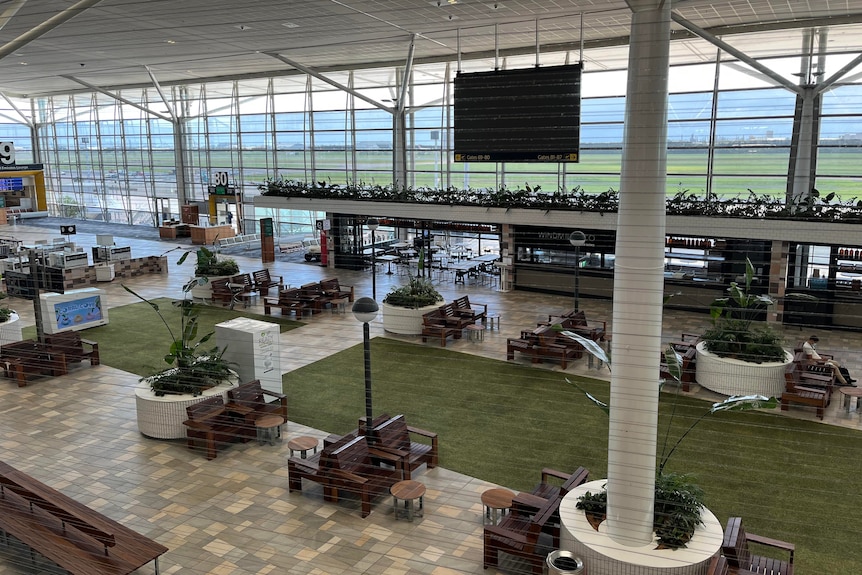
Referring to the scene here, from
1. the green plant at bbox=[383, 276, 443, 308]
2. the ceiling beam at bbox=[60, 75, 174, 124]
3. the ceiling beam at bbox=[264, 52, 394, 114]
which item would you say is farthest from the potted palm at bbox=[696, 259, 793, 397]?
the ceiling beam at bbox=[60, 75, 174, 124]

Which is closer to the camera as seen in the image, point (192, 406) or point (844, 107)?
point (192, 406)

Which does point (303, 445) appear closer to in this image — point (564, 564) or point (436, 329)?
point (564, 564)

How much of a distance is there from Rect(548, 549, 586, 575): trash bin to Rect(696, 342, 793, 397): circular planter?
4.35 m

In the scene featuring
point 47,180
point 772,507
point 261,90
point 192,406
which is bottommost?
point 772,507

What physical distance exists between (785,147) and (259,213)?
14.7m

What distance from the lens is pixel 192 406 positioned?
6.14 meters

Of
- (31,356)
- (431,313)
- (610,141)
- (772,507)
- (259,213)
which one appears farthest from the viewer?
(259,213)

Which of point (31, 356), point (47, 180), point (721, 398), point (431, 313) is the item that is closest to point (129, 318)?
point (31, 356)

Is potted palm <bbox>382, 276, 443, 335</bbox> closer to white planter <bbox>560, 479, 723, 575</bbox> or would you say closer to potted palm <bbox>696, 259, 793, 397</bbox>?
potted palm <bbox>696, 259, 793, 397</bbox>

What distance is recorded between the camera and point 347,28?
36.0 ft

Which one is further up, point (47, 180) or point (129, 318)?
point (47, 180)

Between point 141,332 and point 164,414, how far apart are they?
441cm

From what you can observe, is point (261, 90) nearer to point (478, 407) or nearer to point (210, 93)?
point (210, 93)

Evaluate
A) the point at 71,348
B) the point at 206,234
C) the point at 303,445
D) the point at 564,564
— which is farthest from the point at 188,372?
the point at 206,234
